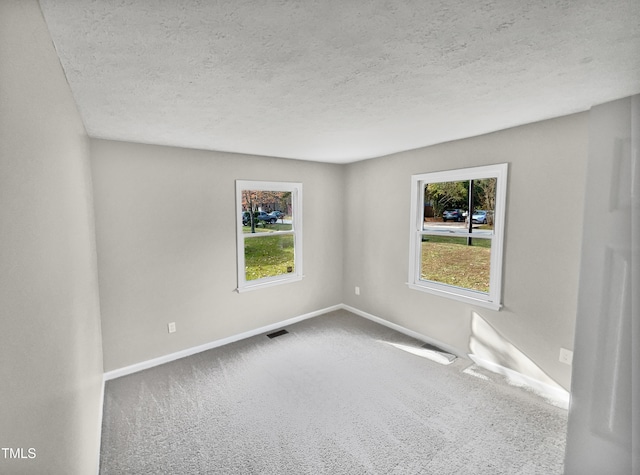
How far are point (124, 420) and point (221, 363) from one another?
99 centimetres

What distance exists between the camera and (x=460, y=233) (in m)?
3.22

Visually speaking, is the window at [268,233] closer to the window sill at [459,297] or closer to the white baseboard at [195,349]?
the white baseboard at [195,349]

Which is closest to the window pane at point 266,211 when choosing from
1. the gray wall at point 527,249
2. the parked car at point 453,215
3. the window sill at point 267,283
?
the window sill at point 267,283

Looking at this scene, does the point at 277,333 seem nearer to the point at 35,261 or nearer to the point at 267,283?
the point at 267,283

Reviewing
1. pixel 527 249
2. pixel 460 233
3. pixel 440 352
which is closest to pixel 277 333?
pixel 440 352

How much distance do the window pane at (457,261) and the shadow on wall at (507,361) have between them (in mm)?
387

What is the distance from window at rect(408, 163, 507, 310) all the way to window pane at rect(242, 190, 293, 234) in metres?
1.72

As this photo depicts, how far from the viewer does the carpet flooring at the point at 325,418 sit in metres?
1.94

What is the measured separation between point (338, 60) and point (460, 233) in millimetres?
2467

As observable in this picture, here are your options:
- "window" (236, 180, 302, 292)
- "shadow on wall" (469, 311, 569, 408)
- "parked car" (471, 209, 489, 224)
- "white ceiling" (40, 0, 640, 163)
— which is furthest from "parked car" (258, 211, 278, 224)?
"shadow on wall" (469, 311, 569, 408)

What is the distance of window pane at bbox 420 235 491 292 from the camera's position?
10.1 ft

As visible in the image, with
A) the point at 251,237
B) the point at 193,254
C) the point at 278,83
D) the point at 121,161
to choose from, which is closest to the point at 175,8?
the point at 278,83

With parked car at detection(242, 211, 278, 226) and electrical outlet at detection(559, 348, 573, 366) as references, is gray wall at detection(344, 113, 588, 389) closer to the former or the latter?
electrical outlet at detection(559, 348, 573, 366)

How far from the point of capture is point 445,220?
3.40 m
